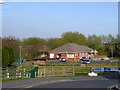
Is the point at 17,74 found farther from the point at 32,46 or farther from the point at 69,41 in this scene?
the point at 69,41

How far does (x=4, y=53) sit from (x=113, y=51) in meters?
80.1

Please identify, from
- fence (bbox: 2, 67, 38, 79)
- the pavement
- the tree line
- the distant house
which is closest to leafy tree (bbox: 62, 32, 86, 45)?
the tree line

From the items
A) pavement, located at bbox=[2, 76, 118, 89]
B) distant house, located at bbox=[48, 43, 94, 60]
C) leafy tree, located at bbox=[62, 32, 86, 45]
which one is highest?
leafy tree, located at bbox=[62, 32, 86, 45]

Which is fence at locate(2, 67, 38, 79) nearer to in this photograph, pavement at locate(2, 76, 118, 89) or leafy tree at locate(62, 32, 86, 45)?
pavement at locate(2, 76, 118, 89)

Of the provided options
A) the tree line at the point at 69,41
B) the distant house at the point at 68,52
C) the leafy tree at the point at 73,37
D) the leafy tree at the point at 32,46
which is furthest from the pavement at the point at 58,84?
the leafy tree at the point at 73,37

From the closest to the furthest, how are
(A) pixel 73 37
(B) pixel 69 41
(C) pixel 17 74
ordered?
(C) pixel 17 74 → (B) pixel 69 41 → (A) pixel 73 37

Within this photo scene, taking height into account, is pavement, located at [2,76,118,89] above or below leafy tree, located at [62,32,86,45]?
below

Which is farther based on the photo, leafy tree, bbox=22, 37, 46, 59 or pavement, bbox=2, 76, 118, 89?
leafy tree, bbox=22, 37, 46, 59

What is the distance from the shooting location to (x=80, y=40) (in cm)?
15550

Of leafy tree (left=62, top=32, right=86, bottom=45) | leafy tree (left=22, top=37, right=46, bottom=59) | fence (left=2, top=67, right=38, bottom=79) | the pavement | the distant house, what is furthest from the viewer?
leafy tree (left=62, top=32, right=86, bottom=45)

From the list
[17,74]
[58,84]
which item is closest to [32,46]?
[17,74]

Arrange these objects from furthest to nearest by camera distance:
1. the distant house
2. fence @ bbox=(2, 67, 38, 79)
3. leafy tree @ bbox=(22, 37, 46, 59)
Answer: the distant house < leafy tree @ bbox=(22, 37, 46, 59) < fence @ bbox=(2, 67, 38, 79)

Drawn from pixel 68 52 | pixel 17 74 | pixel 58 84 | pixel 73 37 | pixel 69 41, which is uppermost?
pixel 73 37

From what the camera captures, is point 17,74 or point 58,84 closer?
point 58,84
